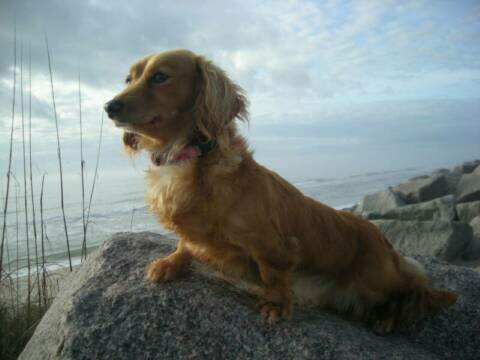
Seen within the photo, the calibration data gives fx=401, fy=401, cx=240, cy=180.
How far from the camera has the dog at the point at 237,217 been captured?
2.55 meters

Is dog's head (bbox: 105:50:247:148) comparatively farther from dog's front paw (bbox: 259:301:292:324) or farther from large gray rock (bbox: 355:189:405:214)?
large gray rock (bbox: 355:189:405:214)

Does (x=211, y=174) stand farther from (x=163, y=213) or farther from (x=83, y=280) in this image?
(x=83, y=280)

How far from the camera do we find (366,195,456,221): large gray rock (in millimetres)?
8523

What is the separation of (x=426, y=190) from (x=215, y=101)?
10.6 metres

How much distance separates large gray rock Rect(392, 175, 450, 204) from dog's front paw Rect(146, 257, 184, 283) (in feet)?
32.5

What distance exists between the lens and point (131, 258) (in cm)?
322

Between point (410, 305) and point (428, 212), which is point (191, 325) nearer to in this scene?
point (410, 305)

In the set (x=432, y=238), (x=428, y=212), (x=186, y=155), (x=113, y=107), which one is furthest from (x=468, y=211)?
(x=113, y=107)

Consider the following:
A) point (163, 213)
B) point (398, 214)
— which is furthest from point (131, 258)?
point (398, 214)

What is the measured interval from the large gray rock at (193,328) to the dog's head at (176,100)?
1.07 m

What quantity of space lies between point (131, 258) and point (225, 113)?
140cm

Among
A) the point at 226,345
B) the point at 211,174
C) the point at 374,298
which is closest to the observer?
the point at 226,345

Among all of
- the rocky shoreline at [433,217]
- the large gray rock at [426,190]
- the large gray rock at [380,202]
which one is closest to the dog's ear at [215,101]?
the rocky shoreline at [433,217]

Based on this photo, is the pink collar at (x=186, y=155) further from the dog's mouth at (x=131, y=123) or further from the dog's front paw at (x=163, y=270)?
the dog's front paw at (x=163, y=270)
